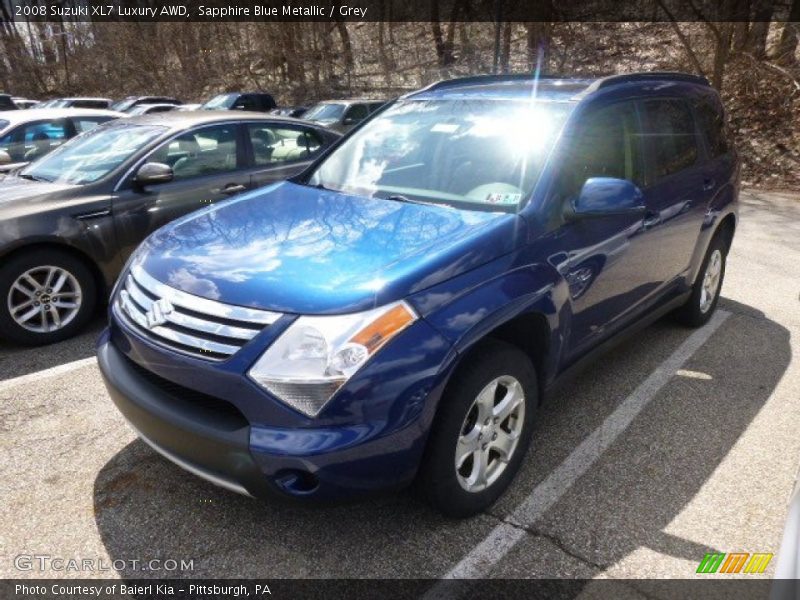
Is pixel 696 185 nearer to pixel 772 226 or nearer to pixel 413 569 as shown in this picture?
pixel 413 569

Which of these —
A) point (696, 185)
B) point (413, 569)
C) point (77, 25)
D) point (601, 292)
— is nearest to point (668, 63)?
point (696, 185)

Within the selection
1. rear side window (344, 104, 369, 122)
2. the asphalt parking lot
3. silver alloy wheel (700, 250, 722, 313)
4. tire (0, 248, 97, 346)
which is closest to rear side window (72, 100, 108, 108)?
rear side window (344, 104, 369, 122)

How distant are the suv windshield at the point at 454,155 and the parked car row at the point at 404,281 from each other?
1 centimetres

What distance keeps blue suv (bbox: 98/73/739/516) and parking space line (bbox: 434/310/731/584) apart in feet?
0.52

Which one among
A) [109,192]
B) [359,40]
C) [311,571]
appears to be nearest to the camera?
[311,571]

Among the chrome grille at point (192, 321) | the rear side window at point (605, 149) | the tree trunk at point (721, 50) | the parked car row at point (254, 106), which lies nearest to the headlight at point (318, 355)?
A: the chrome grille at point (192, 321)

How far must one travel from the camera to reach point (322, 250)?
248cm

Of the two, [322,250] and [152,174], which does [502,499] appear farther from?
[152,174]

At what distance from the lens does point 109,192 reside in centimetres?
460

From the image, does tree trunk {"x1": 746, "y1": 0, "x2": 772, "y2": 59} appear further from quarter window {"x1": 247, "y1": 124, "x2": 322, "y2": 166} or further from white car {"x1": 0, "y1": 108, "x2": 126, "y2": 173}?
white car {"x1": 0, "y1": 108, "x2": 126, "y2": 173}

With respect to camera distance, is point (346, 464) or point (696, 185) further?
point (696, 185)

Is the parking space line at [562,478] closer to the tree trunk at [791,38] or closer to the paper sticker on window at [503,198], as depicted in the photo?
the paper sticker on window at [503,198]

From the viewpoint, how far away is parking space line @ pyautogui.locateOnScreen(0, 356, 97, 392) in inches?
147

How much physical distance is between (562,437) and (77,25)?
38.4 m
